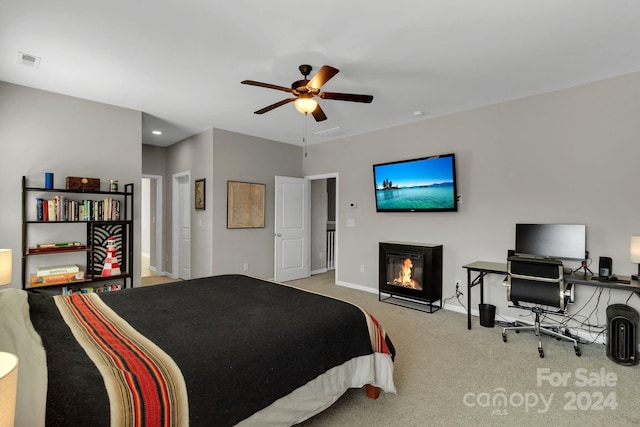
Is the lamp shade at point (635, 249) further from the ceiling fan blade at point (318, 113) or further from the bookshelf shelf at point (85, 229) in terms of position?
the bookshelf shelf at point (85, 229)

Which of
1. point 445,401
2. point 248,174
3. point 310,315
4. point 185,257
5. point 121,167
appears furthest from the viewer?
point 185,257

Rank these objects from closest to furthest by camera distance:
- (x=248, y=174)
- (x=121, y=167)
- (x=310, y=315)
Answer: (x=310, y=315) → (x=121, y=167) → (x=248, y=174)

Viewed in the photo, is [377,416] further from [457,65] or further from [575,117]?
[575,117]

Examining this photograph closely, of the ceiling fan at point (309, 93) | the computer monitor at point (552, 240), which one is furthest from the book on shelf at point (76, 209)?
the computer monitor at point (552, 240)

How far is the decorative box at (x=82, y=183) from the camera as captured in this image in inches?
135

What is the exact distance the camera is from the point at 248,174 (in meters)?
5.29

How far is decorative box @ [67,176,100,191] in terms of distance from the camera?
11.2 feet

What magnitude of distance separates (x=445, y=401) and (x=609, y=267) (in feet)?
6.89

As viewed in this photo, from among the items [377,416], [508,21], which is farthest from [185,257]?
[508,21]

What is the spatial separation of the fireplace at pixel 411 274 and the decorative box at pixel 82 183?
3629 mm

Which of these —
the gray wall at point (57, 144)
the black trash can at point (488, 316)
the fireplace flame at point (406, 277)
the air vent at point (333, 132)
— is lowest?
the black trash can at point (488, 316)

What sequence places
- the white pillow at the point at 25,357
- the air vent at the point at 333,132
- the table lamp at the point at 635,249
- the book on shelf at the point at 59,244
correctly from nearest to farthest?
the white pillow at the point at 25,357, the table lamp at the point at 635,249, the book on shelf at the point at 59,244, the air vent at the point at 333,132

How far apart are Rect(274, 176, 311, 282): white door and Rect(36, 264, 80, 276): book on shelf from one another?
2.85 metres

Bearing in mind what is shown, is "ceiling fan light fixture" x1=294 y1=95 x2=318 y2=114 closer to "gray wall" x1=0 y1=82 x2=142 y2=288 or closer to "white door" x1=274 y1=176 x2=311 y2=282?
"gray wall" x1=0 y1=82 x2=142 y2=288
